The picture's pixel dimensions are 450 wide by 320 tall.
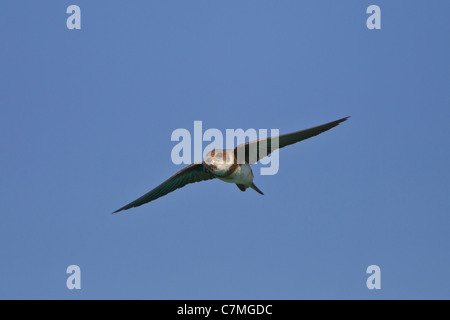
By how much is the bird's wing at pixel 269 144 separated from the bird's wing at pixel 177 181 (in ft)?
4.81

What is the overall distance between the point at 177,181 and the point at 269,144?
3.45 metres

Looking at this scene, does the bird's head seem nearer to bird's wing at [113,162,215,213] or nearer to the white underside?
the white underside

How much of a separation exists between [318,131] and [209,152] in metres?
2.76

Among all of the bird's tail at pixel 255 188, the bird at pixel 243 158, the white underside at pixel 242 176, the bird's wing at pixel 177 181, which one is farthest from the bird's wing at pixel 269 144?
the bird's wing at pixel 177 181

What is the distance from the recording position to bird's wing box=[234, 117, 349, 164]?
14.7 meters

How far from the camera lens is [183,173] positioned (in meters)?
17.4

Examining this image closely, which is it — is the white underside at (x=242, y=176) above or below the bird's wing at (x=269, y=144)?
below

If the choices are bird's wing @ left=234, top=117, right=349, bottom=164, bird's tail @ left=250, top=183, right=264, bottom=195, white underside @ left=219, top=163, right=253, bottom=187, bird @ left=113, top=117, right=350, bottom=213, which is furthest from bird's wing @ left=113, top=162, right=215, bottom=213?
bird's wing @ left=234, top=117, right=349, bottom=164

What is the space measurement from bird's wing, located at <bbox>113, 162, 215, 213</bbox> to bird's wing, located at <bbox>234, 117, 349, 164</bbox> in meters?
1.47

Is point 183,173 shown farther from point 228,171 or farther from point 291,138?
point 291,138

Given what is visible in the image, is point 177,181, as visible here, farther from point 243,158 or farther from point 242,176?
point 243,158

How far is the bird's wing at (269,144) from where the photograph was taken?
14684mm

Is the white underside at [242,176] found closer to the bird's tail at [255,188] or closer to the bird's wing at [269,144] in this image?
the bird's wing at [269,144]
